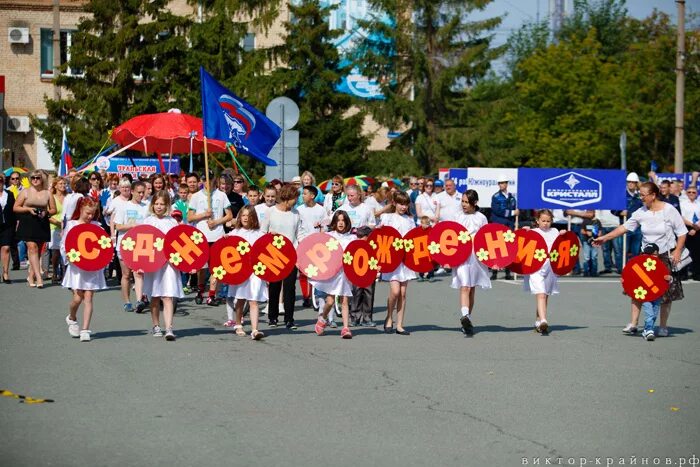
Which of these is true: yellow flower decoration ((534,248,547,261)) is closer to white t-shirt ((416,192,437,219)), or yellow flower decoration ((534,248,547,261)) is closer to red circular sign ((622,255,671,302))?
red circular sign ((622,255,671,302))

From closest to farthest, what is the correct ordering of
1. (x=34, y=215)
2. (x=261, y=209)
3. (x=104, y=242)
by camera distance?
(x=104, y=242) → (x=261, y=209) → (x=34, y=215)

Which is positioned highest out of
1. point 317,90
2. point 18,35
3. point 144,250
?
point 18,35

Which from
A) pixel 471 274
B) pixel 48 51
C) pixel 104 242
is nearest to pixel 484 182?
pixel 471 274

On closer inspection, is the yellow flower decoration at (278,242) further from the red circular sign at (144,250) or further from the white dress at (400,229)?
the white dress at (400,229)

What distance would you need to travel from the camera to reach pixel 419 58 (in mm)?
46062

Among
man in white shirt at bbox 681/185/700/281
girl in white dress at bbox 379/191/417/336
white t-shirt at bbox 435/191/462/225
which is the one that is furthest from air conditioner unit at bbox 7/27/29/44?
girl in white dress at bbox 379/191/417/336

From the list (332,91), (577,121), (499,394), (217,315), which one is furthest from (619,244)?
(577,121)

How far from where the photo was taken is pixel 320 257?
13.6m

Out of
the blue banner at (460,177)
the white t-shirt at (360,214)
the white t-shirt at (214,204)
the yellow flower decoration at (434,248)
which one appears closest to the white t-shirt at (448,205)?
the blue banner at (460,177)

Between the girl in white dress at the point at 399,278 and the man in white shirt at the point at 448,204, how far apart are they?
312 inches

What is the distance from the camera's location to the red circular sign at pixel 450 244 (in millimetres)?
14008

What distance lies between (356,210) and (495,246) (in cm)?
219

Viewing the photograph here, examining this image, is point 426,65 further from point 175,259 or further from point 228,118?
point 175,259

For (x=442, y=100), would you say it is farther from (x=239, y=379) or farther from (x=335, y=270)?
(x=239, y=379)
